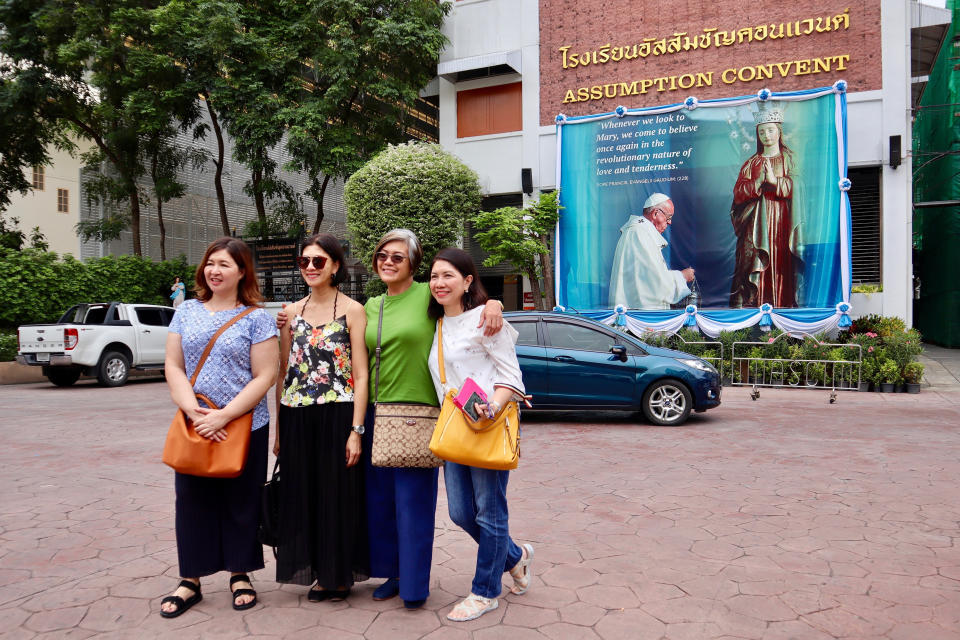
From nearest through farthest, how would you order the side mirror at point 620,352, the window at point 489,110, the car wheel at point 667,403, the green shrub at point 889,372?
the side mirror at point 620,352
the car wheel at point 667,403
the green shrub at point 889,372
the window at point 489,110

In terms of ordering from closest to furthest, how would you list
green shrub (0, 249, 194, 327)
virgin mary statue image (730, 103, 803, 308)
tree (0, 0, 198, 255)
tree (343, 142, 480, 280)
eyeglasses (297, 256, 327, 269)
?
1. eyeglasses (297, 256, 327, 269)
2. virgin mary statue image (730, 103, 803, 308)
3. tree (343, 142, 480, 280)
4. green shrub (0, 249, 194, 327)
5. tree (0, 0, 198, 255)

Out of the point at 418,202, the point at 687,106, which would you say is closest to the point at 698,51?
the point at 687,106

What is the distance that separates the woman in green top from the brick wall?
15509 mm

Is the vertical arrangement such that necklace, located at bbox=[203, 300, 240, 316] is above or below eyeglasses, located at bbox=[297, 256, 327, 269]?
below

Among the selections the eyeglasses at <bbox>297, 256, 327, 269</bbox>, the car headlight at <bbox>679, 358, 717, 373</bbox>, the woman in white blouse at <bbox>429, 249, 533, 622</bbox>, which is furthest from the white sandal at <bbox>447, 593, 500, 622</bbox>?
the car headlight at <bbox>679, 358, 717, 373</bbox>

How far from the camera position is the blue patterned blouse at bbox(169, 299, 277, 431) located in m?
3.19

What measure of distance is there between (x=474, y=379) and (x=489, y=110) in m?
17.3

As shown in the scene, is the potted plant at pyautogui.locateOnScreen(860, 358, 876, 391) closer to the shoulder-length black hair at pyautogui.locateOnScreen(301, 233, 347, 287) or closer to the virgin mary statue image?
the virgin mary statue image

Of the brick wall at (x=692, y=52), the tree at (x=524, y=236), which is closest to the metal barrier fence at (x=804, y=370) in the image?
the tree at (x=524, y=236)

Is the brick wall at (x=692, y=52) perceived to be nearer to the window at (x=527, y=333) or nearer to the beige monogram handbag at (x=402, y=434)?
the window at (x=527, y=333)

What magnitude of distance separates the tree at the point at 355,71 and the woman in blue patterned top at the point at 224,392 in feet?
53.1

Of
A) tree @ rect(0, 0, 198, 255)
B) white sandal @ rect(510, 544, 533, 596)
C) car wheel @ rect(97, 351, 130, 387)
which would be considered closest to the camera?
white sandal @ rect(510, 544, 533, 596)

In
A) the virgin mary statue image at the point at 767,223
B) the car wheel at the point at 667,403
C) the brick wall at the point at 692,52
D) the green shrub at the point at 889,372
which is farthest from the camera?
the brick wall at the point at 692,52

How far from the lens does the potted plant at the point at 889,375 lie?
12.6 m
